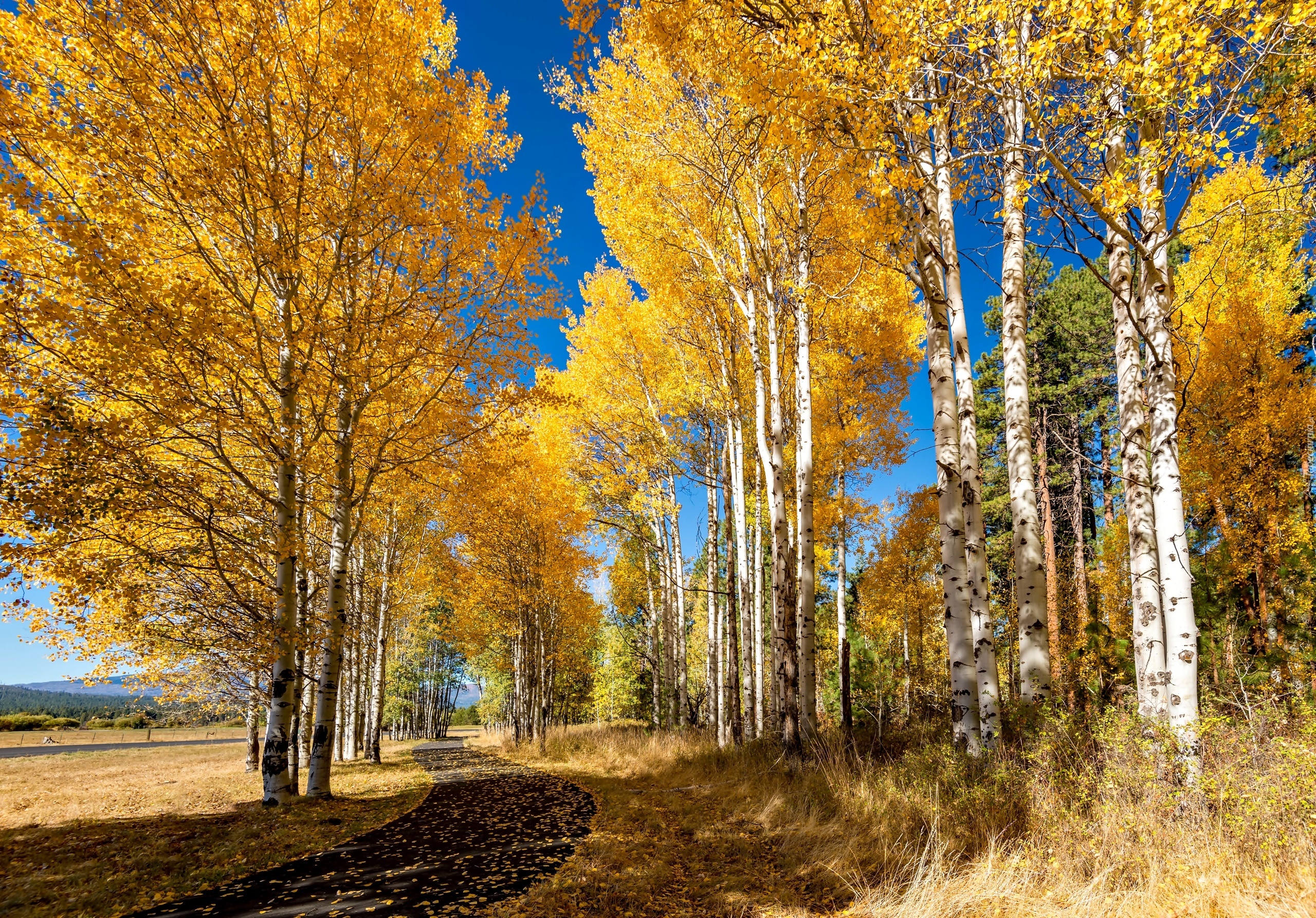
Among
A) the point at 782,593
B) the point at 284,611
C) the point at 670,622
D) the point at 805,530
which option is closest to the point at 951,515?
the point at 805,530

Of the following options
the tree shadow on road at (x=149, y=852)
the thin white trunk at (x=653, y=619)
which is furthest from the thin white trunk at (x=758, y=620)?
the tree shadow on road at (x=149, y=852)

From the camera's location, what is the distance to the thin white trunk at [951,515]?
16.7ft

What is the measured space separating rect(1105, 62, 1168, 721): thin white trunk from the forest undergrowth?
0.44 meters

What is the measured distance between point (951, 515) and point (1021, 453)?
3.67 feet

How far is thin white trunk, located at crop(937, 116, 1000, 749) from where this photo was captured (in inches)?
198

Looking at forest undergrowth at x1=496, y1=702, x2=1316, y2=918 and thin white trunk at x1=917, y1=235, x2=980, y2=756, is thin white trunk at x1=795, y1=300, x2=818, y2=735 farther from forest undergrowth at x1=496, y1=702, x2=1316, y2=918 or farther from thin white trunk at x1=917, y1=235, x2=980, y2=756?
thin white trunk at x1=917, y1=235, x2=980, y2=756

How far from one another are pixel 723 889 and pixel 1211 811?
3.29 metres

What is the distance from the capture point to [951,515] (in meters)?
5.43

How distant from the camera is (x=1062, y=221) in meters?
4.34

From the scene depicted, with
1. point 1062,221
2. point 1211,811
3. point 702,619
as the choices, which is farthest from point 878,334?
point 702,619

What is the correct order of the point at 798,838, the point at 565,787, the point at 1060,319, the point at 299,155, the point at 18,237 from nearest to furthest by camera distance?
the point at 798,838 < the point at 18,237 < the point at 299,155 < the point at 565,787 < the point at 1060,319

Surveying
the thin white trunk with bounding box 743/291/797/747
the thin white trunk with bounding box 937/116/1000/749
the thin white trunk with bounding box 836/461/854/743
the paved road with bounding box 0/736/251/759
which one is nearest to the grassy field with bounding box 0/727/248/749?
the paved road with bounding box 0/736/251/759

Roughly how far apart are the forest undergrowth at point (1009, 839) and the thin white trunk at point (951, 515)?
0.46 m

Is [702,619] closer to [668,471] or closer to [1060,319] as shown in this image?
[668,471]
